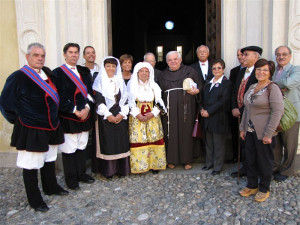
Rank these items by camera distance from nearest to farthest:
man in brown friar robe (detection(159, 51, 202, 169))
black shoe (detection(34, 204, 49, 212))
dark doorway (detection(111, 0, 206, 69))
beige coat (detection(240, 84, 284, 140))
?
beige coat (detection(240, 84, 284, 140)) < black shoe (detection(34, 204, 49, 212)) < man in brown friar robe (detection(159, 51, 202, 169)) < dark doorway (detection(111, 0, 206, 69))

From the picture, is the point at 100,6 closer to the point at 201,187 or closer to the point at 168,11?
the point at 201,187

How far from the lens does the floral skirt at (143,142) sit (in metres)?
3.71

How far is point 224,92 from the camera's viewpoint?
3664mm

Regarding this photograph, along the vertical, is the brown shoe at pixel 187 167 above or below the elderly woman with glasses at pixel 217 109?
below

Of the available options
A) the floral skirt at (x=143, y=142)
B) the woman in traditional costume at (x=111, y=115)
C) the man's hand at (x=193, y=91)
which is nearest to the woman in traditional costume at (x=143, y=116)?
the floral skirt at (x=143, y=142)

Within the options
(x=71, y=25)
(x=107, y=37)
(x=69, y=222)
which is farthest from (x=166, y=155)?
(x=71, y=25)

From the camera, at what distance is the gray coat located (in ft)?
10.5

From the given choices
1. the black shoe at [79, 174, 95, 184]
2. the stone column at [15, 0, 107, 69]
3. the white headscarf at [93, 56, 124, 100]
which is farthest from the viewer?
the stone column at [15, 0, 107, 69]

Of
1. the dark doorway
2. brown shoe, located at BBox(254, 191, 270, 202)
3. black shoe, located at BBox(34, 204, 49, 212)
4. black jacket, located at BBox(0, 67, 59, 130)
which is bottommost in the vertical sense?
black shoe, located at BBox(34, 204, 49, 212)

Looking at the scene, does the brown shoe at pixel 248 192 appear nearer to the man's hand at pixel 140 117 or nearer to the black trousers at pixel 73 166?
the man's hand at pixel 140 117

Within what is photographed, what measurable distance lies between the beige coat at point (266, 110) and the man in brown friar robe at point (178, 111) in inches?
40.7

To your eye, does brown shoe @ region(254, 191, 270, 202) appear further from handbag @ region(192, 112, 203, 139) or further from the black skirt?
the black skirt

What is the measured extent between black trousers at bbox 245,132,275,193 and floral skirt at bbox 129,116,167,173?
3.96 feet

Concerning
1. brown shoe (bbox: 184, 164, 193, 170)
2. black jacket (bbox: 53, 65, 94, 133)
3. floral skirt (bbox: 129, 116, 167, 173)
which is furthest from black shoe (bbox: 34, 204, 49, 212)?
brown shoe (bbox: 184, 164, 193, 170)
